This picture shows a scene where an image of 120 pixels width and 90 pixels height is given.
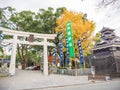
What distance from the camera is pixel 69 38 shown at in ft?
20.9

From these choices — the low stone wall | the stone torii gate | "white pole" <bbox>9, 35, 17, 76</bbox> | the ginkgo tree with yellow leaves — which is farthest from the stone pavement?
the ginkgo tree with yellow leaves

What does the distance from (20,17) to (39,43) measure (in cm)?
157

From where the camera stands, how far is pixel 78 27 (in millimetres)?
7672

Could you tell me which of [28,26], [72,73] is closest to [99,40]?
[72,73]

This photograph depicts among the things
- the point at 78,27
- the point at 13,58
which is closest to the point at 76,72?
the point at 78,27

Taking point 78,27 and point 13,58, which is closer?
point 13,58

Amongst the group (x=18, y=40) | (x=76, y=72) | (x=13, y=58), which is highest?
(x=18, y=40)

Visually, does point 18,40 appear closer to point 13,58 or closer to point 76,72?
point 13,58

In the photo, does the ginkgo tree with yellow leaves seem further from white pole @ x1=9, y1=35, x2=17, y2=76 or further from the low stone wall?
white pole @ x1=9, y1=35, x2=17, y2=76

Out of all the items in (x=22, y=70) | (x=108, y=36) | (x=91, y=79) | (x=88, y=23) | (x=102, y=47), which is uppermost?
(x=88, y=23)

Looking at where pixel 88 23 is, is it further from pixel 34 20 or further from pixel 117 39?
pixel 34 20

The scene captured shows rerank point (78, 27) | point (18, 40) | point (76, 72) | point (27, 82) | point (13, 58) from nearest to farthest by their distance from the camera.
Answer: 1. point (27, 82)
2. point (13, 58)
3. point (18, 40)
4. point (76, 72)
5. point (78, 27)

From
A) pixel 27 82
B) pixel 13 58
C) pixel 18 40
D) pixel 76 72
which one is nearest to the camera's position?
pixel 27 82

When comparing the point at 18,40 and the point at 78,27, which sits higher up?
the point at 78,27
